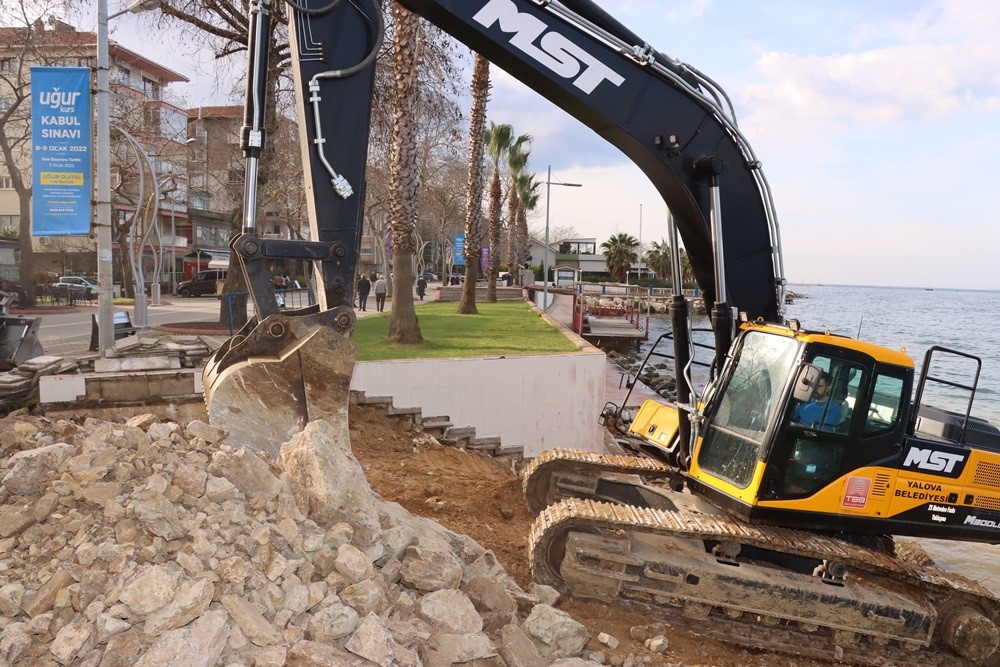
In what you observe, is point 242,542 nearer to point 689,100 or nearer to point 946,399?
point 689,100

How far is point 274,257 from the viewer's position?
4957mm

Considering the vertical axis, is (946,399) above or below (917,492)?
below

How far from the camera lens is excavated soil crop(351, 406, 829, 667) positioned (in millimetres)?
5688

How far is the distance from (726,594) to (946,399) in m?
23.0

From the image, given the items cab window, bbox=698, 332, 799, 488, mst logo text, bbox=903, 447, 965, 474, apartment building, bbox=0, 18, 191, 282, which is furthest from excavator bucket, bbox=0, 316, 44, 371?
mst logo text, bbox=903, 447, 965, 474

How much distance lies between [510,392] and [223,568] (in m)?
8.49

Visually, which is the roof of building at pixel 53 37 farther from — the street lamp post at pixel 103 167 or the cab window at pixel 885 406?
the cab window at pixel 885 406

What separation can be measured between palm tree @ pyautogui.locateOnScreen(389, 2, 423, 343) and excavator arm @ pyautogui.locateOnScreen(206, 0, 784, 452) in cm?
1054

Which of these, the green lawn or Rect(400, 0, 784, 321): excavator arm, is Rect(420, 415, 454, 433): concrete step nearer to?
the green lawn

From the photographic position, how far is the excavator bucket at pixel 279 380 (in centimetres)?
482

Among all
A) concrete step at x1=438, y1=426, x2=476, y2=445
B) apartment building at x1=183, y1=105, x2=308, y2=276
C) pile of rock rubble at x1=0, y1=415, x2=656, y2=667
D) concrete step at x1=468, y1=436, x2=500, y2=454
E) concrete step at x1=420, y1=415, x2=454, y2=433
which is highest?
apartment building at x1=183, y1=105, x2=308, y2=276

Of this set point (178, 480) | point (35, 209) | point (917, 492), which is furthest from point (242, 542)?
point (35, 209)

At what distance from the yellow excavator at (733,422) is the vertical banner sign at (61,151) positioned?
9.94 m

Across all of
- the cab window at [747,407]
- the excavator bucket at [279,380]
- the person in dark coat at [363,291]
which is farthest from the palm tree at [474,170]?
the excavator bucket at [279,380]
